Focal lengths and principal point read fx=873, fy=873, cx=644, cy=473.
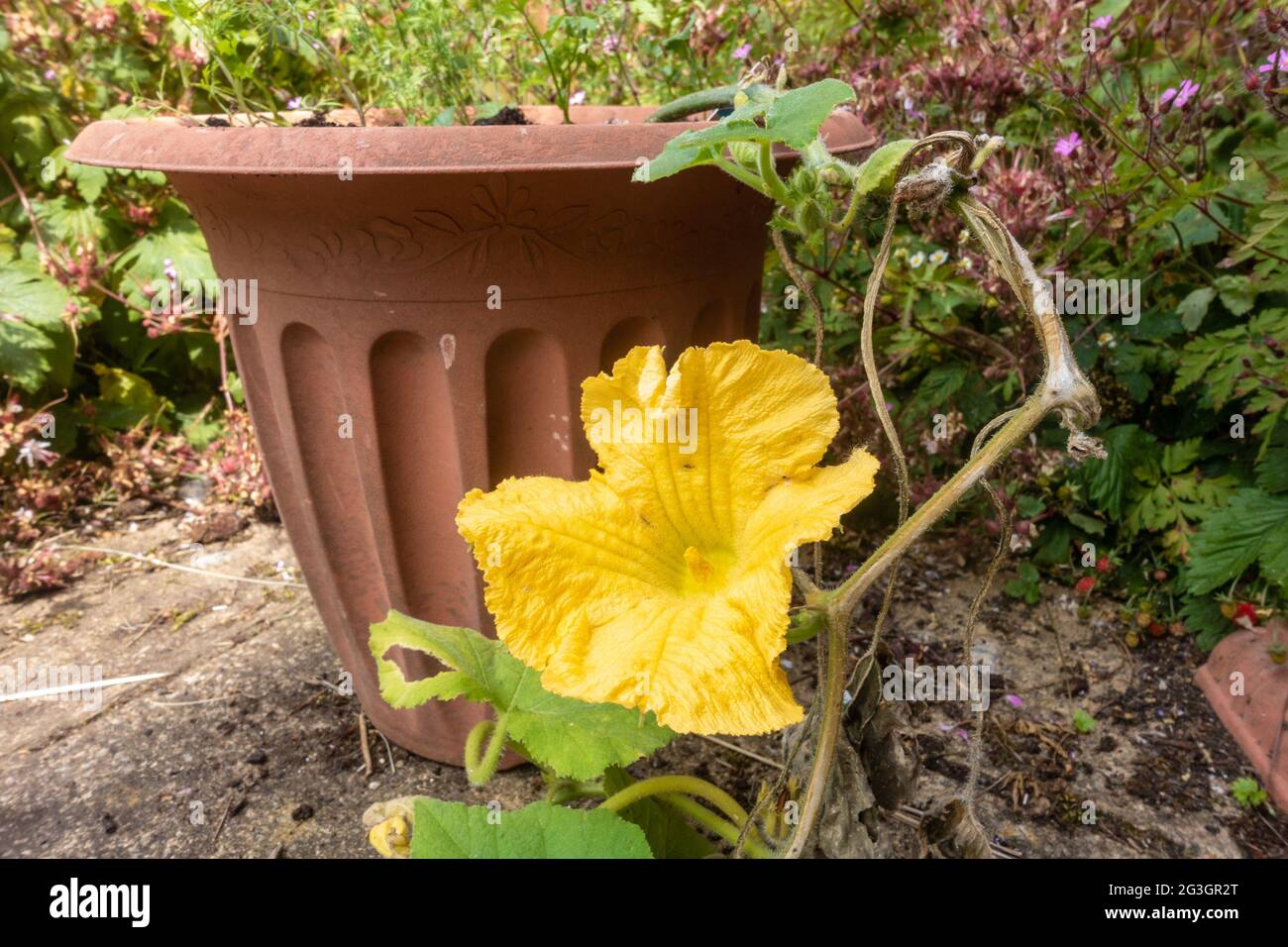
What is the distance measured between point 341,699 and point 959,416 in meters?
1.37

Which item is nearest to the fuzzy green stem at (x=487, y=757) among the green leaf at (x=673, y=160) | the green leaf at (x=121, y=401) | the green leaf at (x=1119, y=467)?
the green leaf at (x=673, y=160)

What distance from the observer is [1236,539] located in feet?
5.27

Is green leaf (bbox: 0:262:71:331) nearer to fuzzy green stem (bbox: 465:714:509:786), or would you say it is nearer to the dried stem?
fuzzy green stem (bbox: 465:714:509:786)

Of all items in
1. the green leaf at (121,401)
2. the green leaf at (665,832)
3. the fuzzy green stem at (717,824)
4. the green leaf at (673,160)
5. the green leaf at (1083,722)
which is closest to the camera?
the green leaf at (673,160)

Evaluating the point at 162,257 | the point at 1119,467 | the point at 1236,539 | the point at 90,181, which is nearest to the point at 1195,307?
the point at 1119,467

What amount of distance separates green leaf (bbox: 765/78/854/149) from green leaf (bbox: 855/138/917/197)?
52 millimetres

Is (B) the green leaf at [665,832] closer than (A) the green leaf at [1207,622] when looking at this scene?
Yes

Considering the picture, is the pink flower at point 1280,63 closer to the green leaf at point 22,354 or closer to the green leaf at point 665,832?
the green leaf at point 665,832

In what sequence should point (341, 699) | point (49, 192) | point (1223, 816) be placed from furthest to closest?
point (49, 192)
point (341, 699)
point (1223, 816)

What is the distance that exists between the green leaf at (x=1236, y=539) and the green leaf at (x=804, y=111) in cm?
130

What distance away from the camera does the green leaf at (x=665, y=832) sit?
3.47 ft

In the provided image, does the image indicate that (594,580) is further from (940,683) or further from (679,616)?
(940,683)

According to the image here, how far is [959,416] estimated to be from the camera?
186 centimetres
